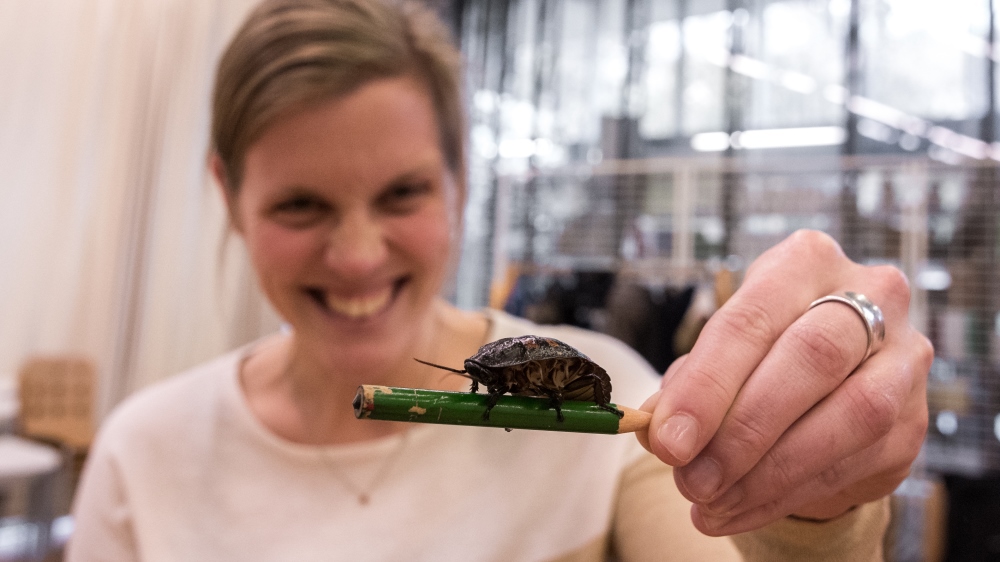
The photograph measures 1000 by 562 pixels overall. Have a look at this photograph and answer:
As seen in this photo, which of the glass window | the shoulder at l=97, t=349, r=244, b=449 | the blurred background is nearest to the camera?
the shoulder at l=97, t=349, r=244, b=449

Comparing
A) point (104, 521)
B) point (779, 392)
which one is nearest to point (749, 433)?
point (779, 392)

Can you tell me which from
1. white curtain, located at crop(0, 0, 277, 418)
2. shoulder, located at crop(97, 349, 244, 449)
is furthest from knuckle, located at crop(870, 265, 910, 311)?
white curtain, located at crop(0, 0, 277, 418)

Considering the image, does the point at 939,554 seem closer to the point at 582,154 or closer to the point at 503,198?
the point at 503,198

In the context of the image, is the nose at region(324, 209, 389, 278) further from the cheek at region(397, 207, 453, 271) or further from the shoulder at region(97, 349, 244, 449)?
the shoulder at region(97, 349, 244, 449)

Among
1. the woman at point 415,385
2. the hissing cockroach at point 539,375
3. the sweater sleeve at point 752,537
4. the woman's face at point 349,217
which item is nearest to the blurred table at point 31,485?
the woman at point 415,385

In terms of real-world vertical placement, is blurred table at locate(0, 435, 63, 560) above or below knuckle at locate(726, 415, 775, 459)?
below

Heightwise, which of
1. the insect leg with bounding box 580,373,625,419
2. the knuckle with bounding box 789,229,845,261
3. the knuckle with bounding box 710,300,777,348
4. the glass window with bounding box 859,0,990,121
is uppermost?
the glass window with bounding box 859,0,990,121

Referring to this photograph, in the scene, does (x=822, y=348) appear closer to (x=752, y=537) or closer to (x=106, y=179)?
(x=752, y=537)

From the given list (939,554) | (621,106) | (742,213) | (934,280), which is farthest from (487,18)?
(939,554)
